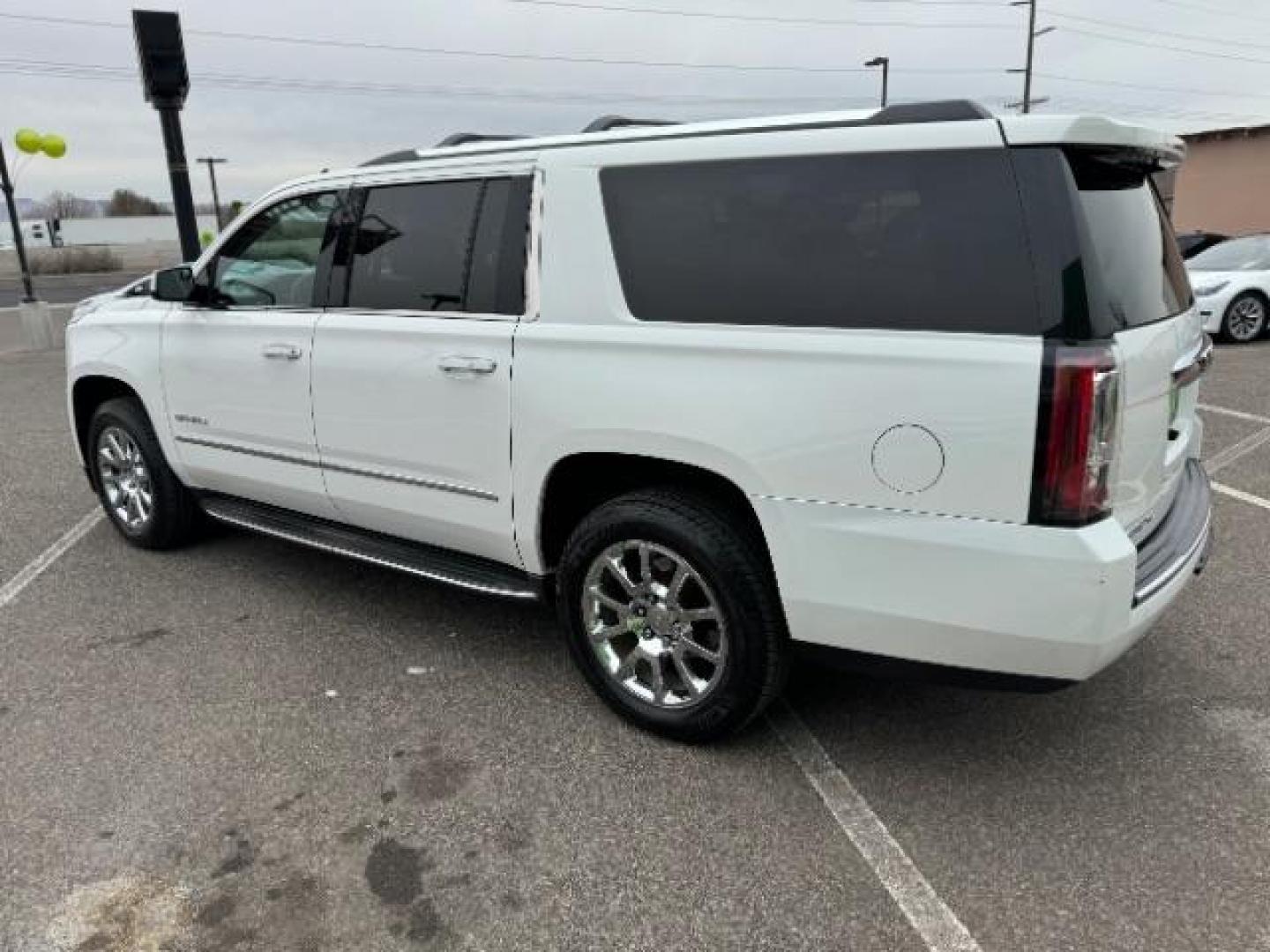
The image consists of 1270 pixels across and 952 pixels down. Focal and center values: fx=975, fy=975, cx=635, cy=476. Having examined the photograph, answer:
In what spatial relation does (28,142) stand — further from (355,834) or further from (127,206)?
(127,206)

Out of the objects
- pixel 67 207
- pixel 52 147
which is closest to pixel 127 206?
pixel 67 207

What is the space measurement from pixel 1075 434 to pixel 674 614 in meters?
1.30

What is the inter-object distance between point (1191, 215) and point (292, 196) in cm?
2830

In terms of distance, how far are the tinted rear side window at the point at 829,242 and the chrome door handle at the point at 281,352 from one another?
5.08 ft

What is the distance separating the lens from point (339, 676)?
12.0 feet

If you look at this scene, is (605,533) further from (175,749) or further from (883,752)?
(175,749)

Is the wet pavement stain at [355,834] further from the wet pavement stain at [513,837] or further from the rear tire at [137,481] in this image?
the rear tire at [137,481]

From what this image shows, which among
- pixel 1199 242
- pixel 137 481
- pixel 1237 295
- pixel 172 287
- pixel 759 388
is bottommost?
pixel 1237 295

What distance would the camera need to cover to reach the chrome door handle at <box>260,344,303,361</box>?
3.85 m

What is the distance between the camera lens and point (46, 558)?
16.6 feet

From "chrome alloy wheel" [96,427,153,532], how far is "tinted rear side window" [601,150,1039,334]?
3217mm

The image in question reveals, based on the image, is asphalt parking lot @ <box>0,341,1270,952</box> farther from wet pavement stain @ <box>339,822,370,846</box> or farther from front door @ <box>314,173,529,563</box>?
front door @ <box>314,173,529,563</box>

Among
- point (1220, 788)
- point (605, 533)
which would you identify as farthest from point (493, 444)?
point (1220, 788)

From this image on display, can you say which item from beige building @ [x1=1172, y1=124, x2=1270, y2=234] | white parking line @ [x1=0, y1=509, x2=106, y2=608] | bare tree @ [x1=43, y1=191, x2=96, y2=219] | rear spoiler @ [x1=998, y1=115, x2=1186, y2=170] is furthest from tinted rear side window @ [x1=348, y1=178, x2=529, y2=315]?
bare tree @ [x1=43, y1=191, x2=96, y2=219]
